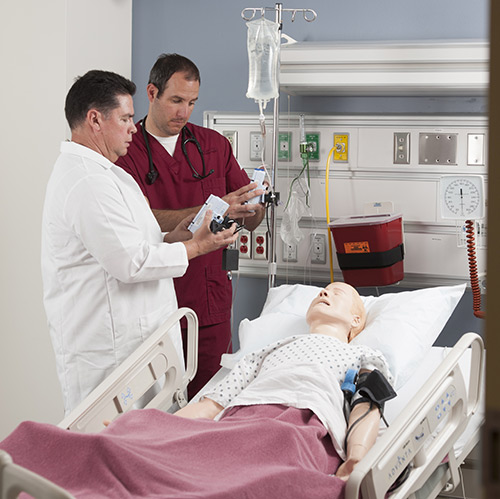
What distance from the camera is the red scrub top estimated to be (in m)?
3.02

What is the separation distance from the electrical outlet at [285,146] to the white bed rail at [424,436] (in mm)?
1615

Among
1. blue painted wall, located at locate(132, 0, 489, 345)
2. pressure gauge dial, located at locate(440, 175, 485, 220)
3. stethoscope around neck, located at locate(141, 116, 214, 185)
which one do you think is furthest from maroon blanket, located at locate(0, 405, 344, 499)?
blue painted wall, located at locate(132, 0, 489, 345)

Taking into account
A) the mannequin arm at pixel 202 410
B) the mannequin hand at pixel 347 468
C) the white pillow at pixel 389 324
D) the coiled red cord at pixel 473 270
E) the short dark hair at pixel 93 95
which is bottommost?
the mannequin hand at pixel 347 468

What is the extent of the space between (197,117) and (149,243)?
139 centimetres

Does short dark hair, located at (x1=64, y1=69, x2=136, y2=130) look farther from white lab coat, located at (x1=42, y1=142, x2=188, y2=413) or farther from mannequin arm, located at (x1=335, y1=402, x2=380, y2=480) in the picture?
mannequin arm, located at (x1=335, y1=402, x2=380, y2=480)

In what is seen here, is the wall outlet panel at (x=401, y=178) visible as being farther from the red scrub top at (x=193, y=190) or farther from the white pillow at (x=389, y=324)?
the white pillow at (x=389, y=324)

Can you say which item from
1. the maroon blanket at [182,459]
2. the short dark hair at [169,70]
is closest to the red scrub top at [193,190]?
the short dark hair at [169,70]

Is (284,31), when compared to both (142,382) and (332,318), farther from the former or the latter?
(142,382)

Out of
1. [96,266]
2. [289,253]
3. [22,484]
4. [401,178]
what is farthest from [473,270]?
[22,484]

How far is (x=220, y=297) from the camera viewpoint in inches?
123

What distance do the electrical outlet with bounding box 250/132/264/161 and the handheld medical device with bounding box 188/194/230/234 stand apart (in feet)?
3.35

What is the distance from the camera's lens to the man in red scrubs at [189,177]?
293 cm

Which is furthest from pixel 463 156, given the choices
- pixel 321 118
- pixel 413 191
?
pixel 321 118

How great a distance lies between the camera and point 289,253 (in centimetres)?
356
